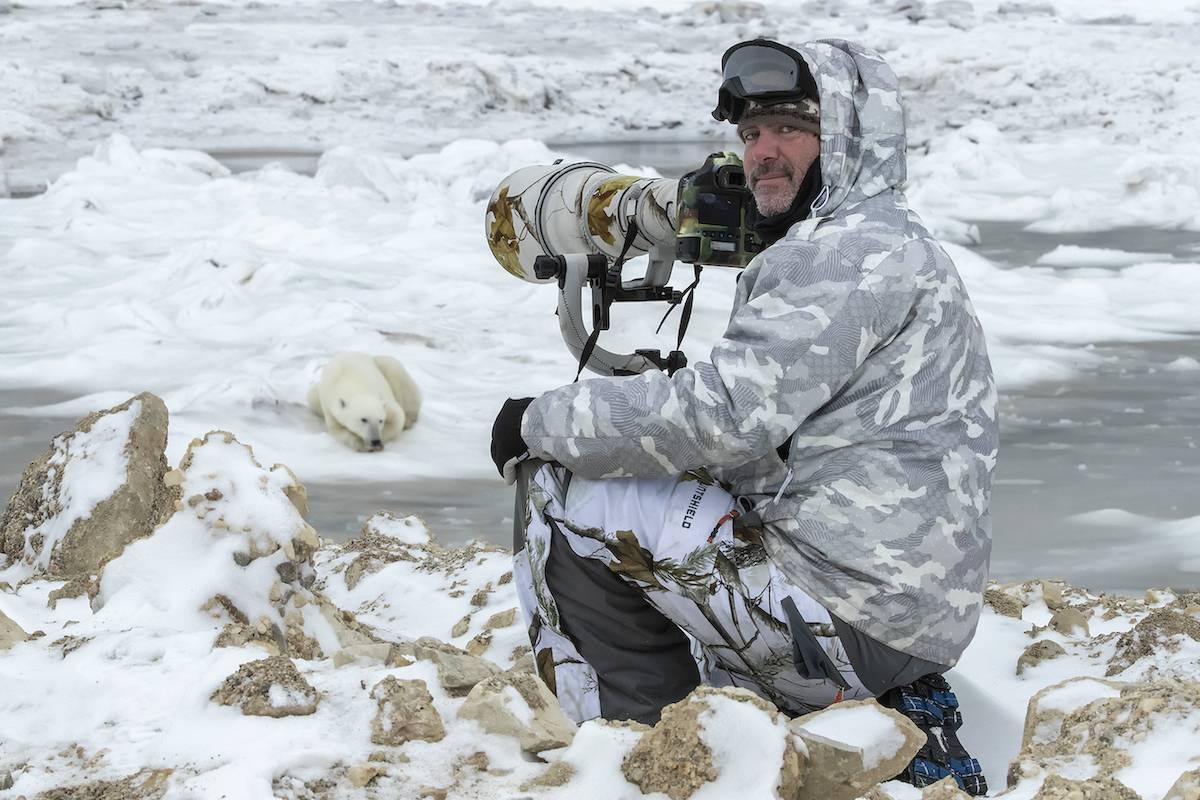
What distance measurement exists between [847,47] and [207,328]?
518cm

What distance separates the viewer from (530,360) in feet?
20.1

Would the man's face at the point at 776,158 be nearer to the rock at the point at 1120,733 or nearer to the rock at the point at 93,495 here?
the rock at the point at 1120,733

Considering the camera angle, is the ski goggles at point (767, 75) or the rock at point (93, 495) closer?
the ski goggles at point (767, 75)

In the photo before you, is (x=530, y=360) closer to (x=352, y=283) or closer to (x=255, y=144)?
(x=352, y=283)

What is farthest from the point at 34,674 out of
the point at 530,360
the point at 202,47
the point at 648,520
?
the point at 202,47

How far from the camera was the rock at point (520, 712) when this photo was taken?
5.61 ft

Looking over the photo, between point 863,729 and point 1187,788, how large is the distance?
1.16 ft

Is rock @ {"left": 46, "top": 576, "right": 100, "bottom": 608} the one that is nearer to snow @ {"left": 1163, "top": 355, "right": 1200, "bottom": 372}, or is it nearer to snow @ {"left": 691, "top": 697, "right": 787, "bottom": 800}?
snow @ {"left": 691, "top": 697, "right": 787, "bottom": 800}

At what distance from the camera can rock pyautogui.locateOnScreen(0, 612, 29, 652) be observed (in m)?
2.12

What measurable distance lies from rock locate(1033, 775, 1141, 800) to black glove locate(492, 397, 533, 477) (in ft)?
3.06

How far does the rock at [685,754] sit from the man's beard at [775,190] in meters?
0.76

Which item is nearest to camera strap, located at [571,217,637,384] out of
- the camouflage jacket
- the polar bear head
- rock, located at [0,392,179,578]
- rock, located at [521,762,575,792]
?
the camouflage jacket

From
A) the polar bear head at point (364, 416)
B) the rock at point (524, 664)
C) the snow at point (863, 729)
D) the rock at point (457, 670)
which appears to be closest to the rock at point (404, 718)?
the rock at point (457, 670)

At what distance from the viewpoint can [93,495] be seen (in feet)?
10.5
